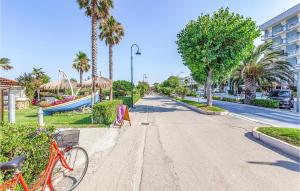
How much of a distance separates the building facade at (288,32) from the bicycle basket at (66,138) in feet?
189

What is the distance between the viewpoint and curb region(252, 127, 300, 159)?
21.9 feet

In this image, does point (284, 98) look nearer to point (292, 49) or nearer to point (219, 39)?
point (219, 39)

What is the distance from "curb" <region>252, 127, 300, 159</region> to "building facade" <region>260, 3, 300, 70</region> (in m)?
51.0

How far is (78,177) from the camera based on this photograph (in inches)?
193

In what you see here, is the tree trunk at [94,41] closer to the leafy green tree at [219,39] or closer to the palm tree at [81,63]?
the leafy green tree at [219,39]

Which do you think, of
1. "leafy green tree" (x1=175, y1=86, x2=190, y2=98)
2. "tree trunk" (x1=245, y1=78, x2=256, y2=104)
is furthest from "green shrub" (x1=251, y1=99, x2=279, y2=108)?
"leafy green tree" (x1=175, y1=86, x2=190, y2=98)

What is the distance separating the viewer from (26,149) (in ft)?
12.9

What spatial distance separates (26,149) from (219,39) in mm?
18101

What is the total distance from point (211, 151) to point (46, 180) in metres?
4.86

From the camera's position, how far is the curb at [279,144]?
6672 mm

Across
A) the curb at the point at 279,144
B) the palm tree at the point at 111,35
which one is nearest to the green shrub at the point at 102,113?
the curb at the point at 279,144

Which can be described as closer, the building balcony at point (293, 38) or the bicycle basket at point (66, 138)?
the bicycle basket at point (66, 138)

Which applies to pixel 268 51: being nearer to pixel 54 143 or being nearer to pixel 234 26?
pixel 234 26

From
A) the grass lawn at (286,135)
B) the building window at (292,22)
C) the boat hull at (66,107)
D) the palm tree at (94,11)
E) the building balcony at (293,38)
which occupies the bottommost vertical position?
the grass lawn at (286,135)
